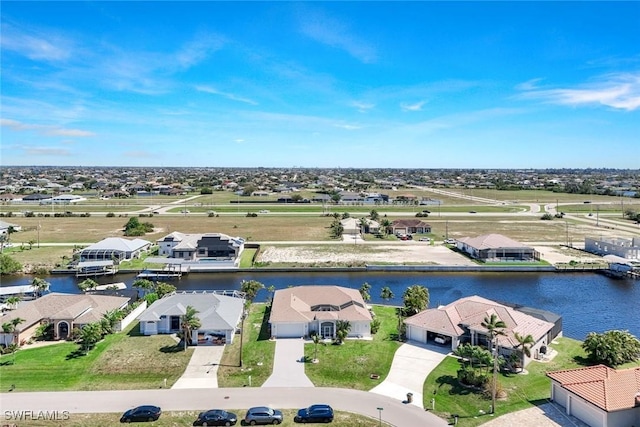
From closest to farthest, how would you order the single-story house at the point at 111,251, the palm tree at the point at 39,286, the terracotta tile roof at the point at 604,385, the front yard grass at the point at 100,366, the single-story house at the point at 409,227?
the terracotta tile roof at the point at 604,385, the front yard grass at the point at 100,366, the palm tree at the point at 39,286, the single-story house at the point at 111,251, the single-story house at the point at 409,227

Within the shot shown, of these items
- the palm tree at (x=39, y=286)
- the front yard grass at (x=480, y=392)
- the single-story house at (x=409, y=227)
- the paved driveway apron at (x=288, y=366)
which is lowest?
the front yard grass at (x=480, y=392)

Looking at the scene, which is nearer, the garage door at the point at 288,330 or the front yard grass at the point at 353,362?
the front yard grass at the point at 353,362

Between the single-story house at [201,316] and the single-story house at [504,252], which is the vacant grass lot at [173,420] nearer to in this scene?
the single-story house at [201,316]

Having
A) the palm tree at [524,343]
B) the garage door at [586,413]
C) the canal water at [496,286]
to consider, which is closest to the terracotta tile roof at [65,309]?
the canal water at [496,286]

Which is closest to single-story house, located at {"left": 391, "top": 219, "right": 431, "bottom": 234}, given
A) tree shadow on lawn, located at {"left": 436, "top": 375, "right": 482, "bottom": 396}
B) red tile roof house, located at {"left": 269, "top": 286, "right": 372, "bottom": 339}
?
A: red tile roof house, located at {"left": 269, "top": 286, "right": 372, "bottom": 339}

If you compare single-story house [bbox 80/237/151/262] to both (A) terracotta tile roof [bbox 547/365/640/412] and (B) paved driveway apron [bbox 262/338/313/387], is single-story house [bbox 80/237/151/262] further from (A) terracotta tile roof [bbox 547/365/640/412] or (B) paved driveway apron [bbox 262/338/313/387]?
(A) terracotta tile roof [bbox 547/365/640/412]

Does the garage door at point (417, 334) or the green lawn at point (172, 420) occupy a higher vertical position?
the garage door at point (417, 334)
